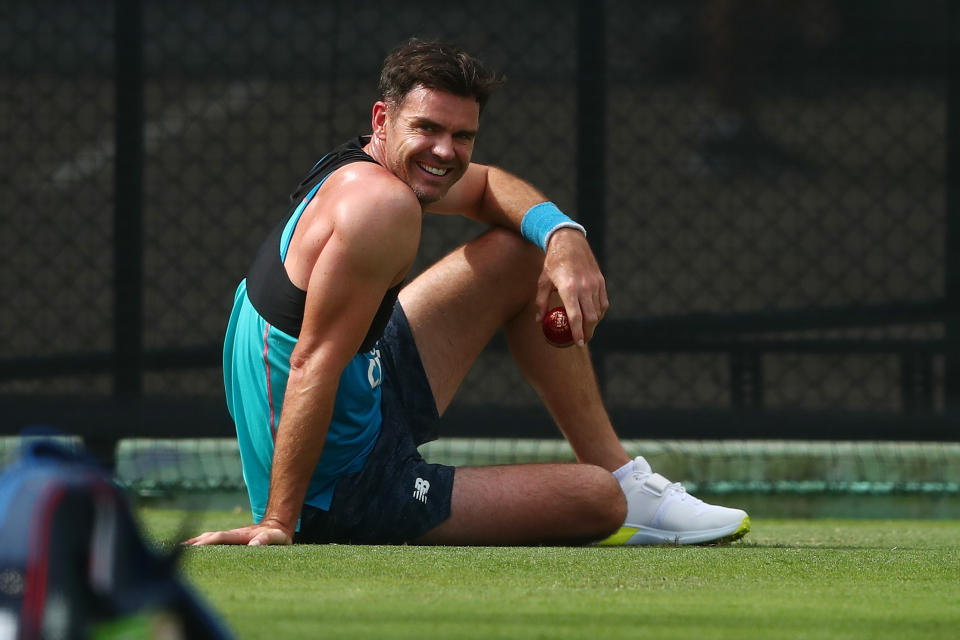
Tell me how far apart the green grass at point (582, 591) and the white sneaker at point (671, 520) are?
65 mm

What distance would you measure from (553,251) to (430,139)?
0.31 metres

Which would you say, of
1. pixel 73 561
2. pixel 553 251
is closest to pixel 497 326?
pixel 553 251

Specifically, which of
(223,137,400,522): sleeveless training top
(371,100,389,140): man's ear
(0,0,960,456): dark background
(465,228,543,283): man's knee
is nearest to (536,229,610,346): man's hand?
(465,228,543,283): man's knee

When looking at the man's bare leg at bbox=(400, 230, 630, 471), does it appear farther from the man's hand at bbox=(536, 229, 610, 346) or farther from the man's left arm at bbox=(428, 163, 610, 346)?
the man's hand at bbox=(536, 229, 610, 346)

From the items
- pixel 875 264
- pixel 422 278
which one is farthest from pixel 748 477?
pixel 422 278

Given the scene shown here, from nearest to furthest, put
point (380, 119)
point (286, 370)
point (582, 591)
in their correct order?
1. point (582, 591)
2. point (286, 370)
3. point (380, 119)

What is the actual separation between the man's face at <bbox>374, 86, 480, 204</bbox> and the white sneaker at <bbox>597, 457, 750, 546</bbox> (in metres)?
0.71

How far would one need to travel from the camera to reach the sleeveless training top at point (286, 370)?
248 cm

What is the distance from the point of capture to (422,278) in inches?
113

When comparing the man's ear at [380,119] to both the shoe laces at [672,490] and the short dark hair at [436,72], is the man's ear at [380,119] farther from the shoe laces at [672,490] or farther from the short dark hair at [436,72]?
the shoe laces at [672,490]

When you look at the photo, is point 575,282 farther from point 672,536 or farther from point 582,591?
point 582,591

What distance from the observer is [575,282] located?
2.51 m

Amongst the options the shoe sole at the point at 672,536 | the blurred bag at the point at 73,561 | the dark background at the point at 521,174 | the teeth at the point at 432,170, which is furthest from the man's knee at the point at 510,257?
the blurred bag at the point at 73,561

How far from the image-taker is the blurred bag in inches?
39.9
